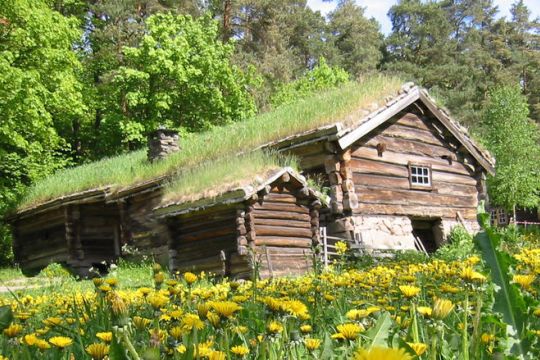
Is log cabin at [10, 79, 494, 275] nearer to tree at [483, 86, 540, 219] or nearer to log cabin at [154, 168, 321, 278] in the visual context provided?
log cabin at [154, 168, 321, 278]

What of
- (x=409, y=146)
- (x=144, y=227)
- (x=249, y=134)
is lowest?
(x=144, y=227)

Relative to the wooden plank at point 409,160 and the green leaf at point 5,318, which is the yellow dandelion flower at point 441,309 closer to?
the green leaf at point 5,318

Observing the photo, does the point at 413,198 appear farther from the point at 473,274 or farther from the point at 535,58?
the point at 535,58

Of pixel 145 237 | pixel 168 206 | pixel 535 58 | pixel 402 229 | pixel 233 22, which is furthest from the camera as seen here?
pixel 535 58

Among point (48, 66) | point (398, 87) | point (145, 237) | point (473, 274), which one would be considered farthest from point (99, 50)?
point (473, 274)

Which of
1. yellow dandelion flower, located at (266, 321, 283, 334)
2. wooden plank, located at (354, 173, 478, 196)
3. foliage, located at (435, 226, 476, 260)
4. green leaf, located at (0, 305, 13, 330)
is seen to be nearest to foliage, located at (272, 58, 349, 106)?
wooden plank, located at (354, 173, 478, 196)

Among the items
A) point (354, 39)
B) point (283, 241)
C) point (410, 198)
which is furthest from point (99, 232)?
point (354, 39)

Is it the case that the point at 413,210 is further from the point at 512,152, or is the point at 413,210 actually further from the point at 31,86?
the point at 512,152

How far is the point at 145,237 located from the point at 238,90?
1315cm

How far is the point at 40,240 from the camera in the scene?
73.1ft

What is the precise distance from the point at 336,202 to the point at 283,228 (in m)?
2.25

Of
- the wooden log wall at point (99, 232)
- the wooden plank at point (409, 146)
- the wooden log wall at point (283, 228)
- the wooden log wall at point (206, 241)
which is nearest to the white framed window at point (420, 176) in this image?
the wooden plank at point (409, 146)

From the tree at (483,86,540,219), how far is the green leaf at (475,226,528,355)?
3530 cm

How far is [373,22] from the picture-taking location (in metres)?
48.8
